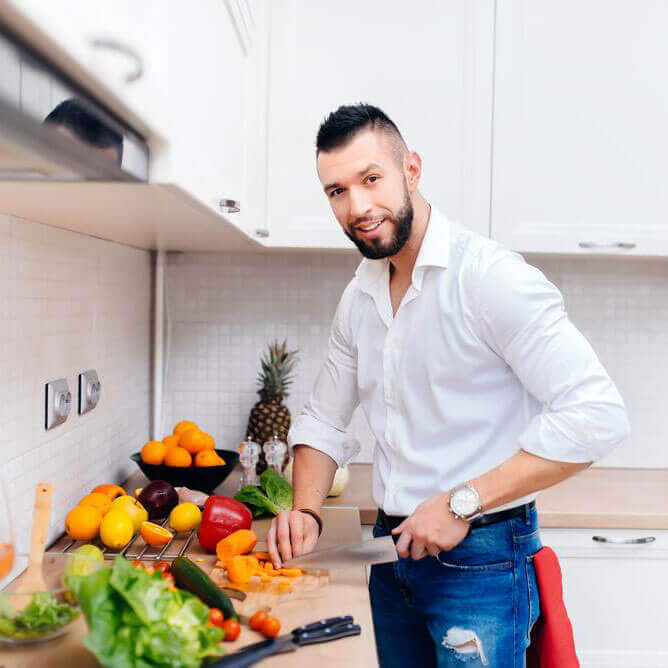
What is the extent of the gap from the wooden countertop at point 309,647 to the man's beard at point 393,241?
54 cm

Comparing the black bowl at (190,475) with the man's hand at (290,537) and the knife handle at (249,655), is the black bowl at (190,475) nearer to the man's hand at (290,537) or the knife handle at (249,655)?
the man's hand at (290,537)

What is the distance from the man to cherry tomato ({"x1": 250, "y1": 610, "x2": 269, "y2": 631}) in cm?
26

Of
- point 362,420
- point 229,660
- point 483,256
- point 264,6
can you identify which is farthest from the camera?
point 362,420

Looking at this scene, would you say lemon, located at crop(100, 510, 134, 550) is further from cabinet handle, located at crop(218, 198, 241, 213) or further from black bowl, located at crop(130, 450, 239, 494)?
cabinet handle, located at crop(218, 198, 241, 213)

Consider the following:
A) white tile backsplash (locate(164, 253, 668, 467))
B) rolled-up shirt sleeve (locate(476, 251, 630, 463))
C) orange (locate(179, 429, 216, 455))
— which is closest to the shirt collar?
rolled-up shirt sleeve (locate(476, 251, 630, 463))

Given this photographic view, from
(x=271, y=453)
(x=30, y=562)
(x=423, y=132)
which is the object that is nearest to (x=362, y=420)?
(x=271, y=453)

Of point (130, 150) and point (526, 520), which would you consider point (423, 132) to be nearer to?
point (526, 520)

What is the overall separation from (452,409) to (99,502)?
2.37 feet

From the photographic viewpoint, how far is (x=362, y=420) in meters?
2.30

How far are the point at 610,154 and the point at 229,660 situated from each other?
1.53 m

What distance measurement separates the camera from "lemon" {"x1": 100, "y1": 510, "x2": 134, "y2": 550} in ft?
4.66

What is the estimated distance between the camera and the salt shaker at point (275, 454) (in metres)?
1.93

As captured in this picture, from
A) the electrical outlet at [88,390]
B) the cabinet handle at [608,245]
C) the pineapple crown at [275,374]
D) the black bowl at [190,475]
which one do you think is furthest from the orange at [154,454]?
the cabinet handle at [608,245]

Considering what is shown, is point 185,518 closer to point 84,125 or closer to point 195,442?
point 195,442
